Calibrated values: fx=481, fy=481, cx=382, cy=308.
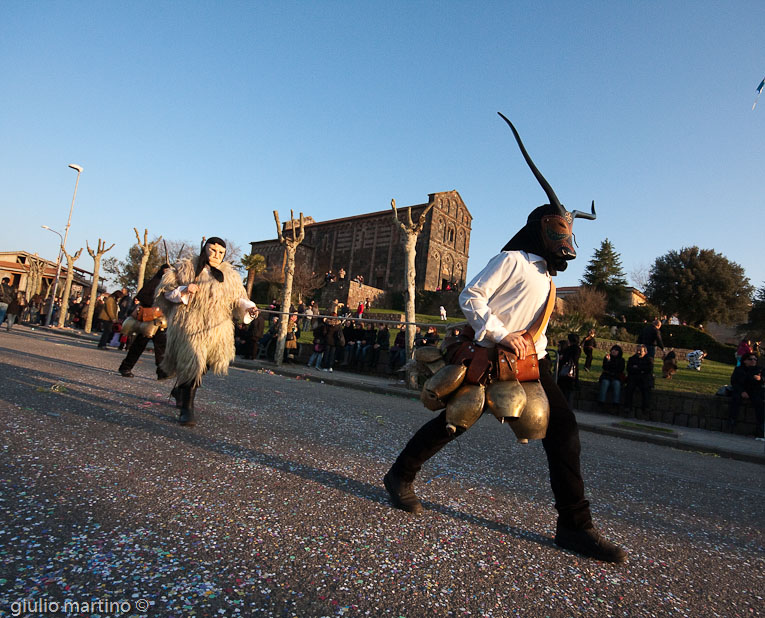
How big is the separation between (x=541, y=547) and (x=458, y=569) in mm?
666

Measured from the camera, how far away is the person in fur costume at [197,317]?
4.60m

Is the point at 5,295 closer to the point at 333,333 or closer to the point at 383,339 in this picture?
the point at 333,333

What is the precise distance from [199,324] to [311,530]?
2.80 m

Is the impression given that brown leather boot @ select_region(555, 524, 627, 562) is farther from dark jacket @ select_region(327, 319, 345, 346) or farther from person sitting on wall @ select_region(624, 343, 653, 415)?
dark jacket @ select_region(327, 319, 345, 346)

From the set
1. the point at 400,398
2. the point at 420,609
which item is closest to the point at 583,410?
the point at 400,398

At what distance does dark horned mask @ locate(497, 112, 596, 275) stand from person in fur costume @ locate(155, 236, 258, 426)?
291 centimetres

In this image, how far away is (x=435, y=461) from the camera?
438 centimetres

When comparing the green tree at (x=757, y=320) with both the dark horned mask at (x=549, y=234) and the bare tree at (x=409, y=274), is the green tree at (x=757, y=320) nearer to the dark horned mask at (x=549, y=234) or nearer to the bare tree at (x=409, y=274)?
the bare tree at (x=409, y=274)

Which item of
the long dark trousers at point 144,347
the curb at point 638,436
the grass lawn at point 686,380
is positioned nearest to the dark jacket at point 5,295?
the curb at point 638,436

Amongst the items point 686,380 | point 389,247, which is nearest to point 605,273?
point 389,247

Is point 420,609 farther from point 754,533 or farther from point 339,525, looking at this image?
point 754,533

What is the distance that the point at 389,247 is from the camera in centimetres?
5847

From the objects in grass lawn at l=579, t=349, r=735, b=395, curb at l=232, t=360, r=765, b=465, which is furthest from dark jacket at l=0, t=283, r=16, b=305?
grass lawn at l=579, t=349, r=735, b=395

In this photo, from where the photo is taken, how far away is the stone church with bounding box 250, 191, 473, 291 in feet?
181
